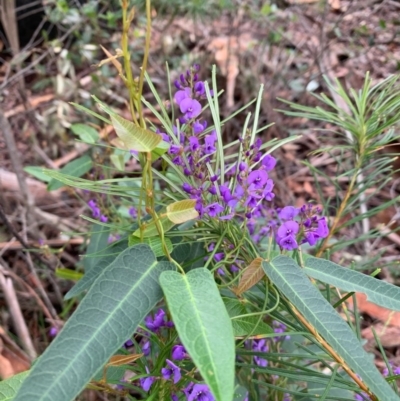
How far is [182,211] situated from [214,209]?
0.26 feet

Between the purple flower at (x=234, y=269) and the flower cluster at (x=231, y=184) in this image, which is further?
the purple flower at (x=234, y=269)

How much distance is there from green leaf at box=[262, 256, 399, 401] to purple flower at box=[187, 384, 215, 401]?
0.19 meters

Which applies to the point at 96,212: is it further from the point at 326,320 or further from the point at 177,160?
the point at 326,320

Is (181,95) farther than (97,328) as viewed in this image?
Yes

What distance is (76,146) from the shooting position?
2.05 metres

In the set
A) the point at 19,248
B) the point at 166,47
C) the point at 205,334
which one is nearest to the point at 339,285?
the point at 205,334

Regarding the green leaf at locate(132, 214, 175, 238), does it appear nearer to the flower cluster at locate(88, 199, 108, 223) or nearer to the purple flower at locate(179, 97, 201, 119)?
the purple flower at locate(179, 97, 201, 119)

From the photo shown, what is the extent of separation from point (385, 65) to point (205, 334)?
2238 millimetres

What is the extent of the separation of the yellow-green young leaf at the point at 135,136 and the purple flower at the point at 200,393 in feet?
1.04

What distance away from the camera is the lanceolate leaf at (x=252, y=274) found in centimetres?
57

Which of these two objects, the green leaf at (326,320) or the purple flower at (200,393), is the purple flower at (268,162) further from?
the purple flower at (200,393)

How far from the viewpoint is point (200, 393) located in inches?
25.1

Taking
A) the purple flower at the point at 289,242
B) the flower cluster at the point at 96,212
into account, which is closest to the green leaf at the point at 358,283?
the purple flower at the point at 289,242

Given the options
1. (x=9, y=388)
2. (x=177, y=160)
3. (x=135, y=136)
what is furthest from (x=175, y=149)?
(x=9, y=388)
